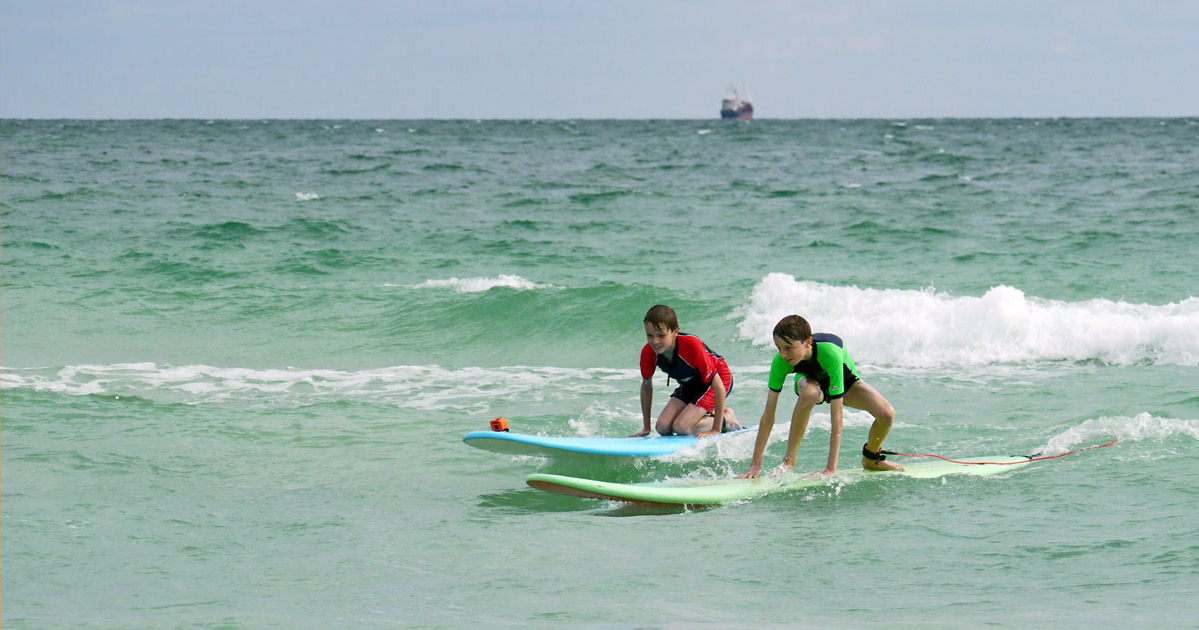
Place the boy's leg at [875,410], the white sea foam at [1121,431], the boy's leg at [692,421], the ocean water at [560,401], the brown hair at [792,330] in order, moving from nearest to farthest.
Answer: the ocean water at [560,401] < the brown hair at [792,330] < the boy's leg at [875,410] < the white sea foam at [1121,431] < the boy's leg at [692,421]

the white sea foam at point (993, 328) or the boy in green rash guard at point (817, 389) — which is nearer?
the boy in green rash guard at point (817, 389)

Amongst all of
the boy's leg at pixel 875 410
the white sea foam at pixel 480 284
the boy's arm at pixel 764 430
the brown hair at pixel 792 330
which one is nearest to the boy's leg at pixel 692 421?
the boy's arm at pixel 764 430

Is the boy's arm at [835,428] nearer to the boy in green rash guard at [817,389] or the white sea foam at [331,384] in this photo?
the boy in green rash guard at [817,389]

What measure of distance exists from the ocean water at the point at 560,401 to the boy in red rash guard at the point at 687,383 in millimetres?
277

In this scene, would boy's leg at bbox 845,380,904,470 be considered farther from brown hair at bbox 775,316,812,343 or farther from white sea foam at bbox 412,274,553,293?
white sea foam at bbox 412,274,553,293

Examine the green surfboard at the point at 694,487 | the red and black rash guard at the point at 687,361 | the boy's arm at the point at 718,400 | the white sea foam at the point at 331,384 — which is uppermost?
the red and black rash guard at the point at 687,361

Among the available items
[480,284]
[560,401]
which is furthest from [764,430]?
[480,284]

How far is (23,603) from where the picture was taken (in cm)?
536

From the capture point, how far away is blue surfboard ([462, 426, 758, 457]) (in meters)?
7.66

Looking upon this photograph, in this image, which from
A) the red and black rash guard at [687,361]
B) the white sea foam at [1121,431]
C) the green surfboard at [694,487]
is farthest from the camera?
the white sea foam at [1121,431]

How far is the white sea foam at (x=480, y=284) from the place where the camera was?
16956 mm

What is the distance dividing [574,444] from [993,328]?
715 cm

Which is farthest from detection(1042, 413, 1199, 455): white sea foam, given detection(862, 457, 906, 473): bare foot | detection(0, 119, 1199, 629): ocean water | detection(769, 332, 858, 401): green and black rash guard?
detection(769, 332, 858, 401): green and black rash guard

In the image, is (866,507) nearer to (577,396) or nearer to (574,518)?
(574,518)
